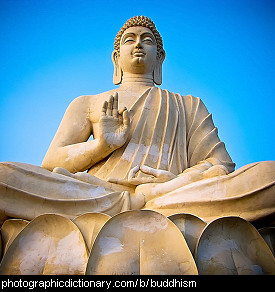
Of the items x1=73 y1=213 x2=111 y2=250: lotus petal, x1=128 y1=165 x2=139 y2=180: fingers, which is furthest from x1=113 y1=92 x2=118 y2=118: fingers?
x1=73 y1=213 x2=111 y2=250: lotus petal

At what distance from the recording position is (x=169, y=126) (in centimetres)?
717

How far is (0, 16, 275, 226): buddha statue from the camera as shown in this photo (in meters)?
5.39

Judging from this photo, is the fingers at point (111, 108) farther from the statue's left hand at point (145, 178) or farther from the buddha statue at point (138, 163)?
the statue's left hand at point (145, 178)

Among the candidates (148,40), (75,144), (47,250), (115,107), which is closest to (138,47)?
(148,40)

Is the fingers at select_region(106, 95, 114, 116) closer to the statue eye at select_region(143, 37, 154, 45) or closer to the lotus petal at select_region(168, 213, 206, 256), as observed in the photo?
the statue eye at select_region(143, 37, 154, 45)

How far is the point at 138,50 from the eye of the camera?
25.4 ft

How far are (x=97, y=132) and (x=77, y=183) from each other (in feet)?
5.30

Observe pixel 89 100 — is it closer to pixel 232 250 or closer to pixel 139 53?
pixel 139 53

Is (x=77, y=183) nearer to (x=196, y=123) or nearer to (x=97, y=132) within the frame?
(x=97, y=132)

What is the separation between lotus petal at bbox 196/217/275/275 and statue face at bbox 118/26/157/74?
12.0ft

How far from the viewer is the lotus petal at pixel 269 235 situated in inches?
204

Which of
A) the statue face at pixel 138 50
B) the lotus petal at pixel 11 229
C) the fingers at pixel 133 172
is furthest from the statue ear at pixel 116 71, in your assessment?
the lotus petal at pixel 11 229

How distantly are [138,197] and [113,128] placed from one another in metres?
1.22
